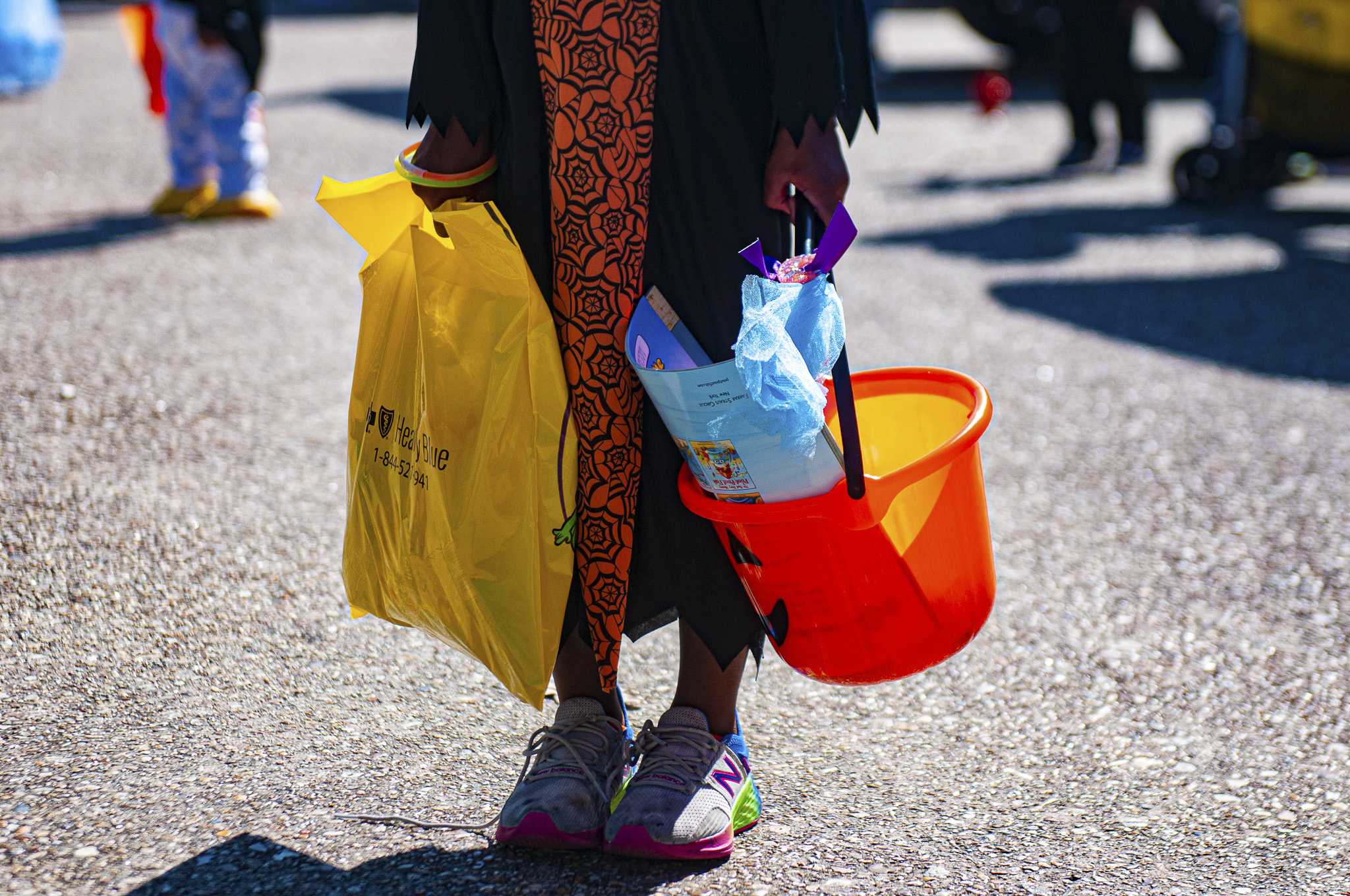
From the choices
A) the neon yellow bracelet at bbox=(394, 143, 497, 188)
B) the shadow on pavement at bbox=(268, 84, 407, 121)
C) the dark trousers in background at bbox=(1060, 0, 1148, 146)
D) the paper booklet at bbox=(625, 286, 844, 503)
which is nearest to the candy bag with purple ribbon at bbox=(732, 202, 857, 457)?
the paper booklet at bbox=(625, 286, 844, 503)

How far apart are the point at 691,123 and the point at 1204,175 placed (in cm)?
598

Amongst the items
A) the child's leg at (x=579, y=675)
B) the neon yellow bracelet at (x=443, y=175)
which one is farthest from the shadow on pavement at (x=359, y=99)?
the child's leg at (x=579, y=675)

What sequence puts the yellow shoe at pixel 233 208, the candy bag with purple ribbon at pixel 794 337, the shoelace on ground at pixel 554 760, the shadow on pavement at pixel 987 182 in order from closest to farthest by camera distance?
the candy bag with purple ribbon at pixel 794 337 → the shoelace on ground at pixel 554 760 → the yellow shoe at pixel 233 208 → the shadow on pavement at pixel 987 182

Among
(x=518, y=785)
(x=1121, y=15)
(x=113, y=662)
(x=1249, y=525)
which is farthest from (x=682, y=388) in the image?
(x=1121, y=15)

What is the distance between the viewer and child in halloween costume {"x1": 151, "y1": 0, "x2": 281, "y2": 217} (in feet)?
19.5

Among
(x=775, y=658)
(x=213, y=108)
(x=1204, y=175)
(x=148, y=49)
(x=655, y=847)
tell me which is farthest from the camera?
(x=1204, y=175)

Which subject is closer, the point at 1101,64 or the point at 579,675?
the point at 579,675

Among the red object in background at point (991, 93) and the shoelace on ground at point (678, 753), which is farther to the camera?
the red object in background at point (991, 93)

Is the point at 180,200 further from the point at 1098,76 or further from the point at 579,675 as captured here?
the point at 1098,76

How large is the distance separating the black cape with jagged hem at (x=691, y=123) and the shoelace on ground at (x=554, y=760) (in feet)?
0.90

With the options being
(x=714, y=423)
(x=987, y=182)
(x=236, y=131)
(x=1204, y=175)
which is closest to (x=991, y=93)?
(x=987, y=182)

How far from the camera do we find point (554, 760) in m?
2.14

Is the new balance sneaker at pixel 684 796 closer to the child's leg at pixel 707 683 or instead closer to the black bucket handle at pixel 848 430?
the child's leg at pixel 707 683

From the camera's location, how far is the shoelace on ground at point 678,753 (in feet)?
6.91
